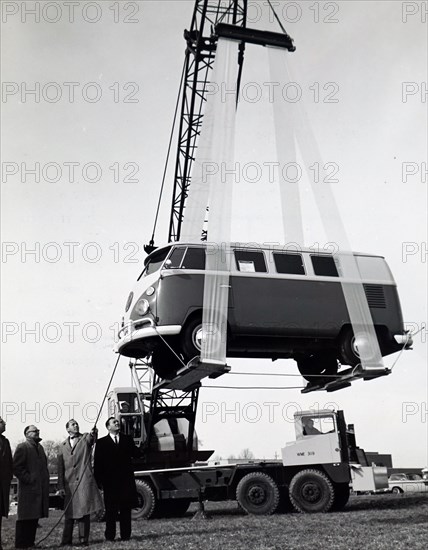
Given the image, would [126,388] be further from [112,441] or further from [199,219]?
[112,441]

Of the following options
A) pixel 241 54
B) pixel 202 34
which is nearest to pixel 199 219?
pixel 241 54

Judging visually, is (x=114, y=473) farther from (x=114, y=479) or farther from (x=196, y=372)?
(x=196, y=372)

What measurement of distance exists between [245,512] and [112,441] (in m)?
8.12

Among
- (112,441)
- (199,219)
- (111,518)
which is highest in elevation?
(199,219)

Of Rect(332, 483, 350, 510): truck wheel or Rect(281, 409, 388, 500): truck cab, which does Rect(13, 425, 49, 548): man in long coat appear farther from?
Rect(332, 483, 350, 510): truck wheel

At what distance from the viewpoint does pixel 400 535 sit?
1024cm

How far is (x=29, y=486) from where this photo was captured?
32.5ft

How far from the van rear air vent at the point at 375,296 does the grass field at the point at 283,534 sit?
377 centimetres

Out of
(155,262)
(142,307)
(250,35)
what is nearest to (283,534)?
(142,307)

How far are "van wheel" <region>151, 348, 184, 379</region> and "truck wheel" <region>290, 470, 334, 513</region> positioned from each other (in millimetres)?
4692

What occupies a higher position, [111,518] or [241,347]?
[241,347]

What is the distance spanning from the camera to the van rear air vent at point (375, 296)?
13430 mm

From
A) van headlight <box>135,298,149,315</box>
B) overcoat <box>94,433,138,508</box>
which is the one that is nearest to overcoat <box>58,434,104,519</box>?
overcoat <box>94,433,138,508</box>

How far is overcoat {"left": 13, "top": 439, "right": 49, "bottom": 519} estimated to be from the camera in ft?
32.1
